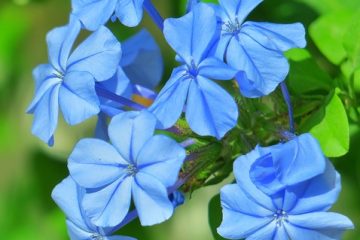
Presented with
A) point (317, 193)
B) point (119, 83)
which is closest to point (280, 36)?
point (317, 193)

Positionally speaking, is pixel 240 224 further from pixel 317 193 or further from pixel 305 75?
pixel 305 75

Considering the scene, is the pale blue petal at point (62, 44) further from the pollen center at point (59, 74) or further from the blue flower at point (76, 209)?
the blue flower at point (76, 209)

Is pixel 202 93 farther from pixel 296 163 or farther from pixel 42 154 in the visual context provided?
pixel 42 154

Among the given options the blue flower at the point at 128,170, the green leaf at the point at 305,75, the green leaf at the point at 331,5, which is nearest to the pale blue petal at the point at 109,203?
the blue flower at the point at 128,170

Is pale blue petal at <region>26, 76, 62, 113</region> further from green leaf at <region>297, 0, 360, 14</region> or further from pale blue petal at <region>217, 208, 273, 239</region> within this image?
green leaf at <region>297, 0, 360, 14</region>

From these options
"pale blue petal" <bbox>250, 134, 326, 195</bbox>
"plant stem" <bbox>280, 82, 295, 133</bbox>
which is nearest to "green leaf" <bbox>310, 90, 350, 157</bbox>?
"plant stem" <bbox>280, 82, 295, 133</bbox>

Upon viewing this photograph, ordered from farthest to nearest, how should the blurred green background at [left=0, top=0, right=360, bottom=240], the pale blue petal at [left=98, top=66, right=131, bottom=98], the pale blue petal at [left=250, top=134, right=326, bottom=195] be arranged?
the blurred green background at [left=0, top=0, right=360, bottom=240], the pale blue petal at [left=98, top=66, right=131, bottom=98], the pale blue petal at [left=250, top=134, right=326, bottom=195]
